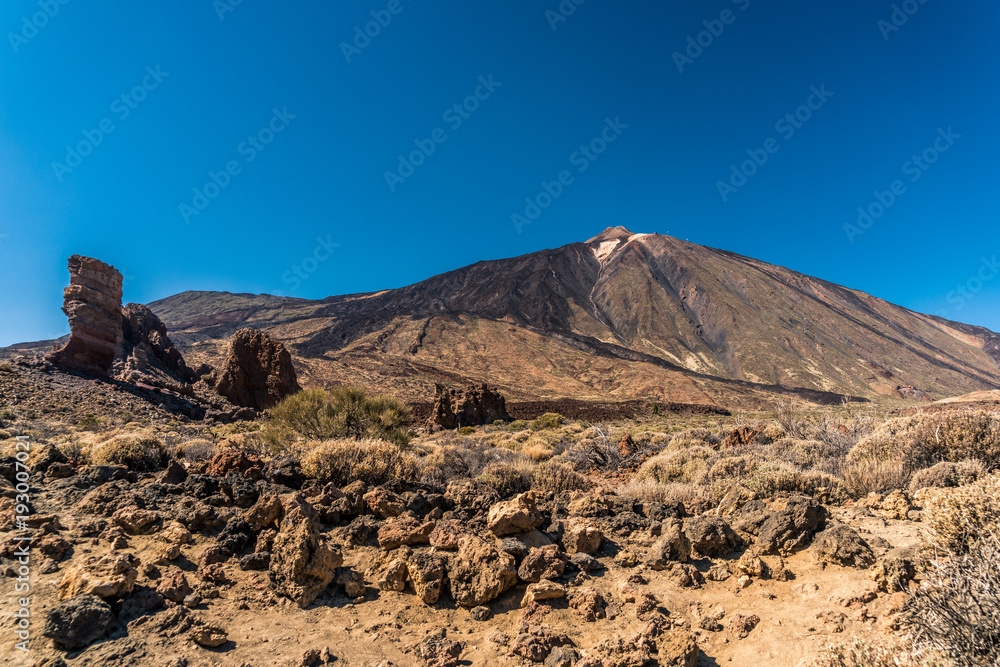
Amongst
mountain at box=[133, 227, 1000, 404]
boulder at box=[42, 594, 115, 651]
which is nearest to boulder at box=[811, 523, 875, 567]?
boulder at box=[42, 594, 115, 651]

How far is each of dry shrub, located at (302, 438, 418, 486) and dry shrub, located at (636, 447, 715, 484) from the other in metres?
4.96

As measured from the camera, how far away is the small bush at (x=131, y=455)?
7684 mm

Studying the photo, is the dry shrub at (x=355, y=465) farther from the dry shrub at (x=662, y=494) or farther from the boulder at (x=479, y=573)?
the dry shrub at (x=662, y=494)

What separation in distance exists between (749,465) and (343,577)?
271 inches

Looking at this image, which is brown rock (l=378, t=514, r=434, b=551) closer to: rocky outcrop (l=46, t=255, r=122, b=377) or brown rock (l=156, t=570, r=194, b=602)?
brown rock (l=156, t=570, r=194, b=602)

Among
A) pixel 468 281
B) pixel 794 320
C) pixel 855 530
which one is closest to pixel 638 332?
pixel 794 320

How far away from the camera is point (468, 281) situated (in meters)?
134

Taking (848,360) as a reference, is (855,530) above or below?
below

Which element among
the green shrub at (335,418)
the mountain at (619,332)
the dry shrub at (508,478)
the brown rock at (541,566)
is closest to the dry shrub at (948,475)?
the brown rock at (541,566)

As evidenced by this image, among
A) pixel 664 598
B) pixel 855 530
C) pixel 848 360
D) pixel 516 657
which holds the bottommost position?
pixel 516 657

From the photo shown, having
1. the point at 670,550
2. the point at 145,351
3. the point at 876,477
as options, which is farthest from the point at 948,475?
the point at 145,351

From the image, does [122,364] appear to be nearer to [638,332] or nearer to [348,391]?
[348,391]

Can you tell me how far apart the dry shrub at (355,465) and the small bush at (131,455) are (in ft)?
10.4

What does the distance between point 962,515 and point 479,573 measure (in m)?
4.06
